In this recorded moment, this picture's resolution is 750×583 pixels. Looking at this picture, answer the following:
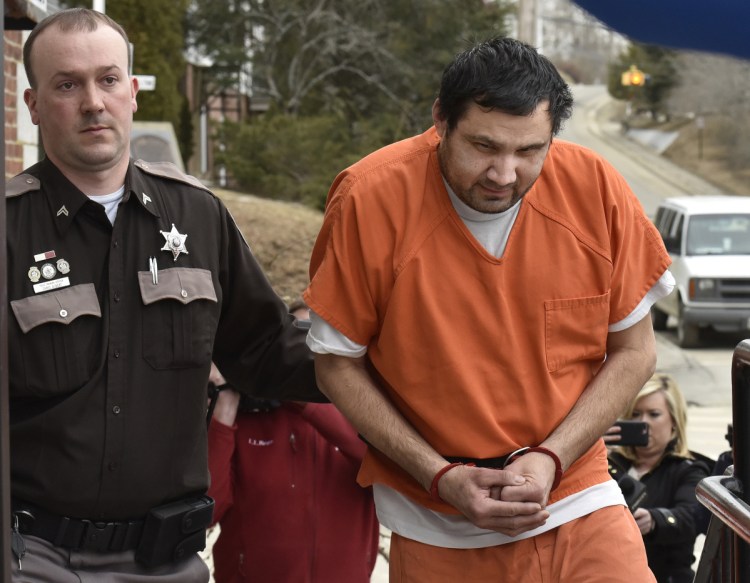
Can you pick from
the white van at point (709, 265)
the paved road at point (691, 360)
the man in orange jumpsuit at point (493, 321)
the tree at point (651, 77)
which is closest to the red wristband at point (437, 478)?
the man in orange jumpsuit at point (493, 321)

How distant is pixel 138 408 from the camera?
2.98 meters

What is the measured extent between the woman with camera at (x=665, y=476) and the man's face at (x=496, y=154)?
69.0 inches

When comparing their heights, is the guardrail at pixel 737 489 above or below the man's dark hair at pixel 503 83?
below

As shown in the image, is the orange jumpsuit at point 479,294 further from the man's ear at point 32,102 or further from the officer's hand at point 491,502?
the man's ear at point 32,102

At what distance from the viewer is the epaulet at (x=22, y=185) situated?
119 inches

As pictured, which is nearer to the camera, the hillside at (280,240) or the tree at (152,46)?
the hillside at (280,240)

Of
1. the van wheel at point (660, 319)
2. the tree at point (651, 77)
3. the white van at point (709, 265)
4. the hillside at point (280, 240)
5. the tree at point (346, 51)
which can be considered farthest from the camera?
the tree at point (651, 77)

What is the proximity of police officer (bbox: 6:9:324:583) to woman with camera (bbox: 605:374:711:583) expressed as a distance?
1.77m

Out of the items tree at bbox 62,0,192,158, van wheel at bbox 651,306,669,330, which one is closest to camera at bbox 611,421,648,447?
van wheel at bbox 651,306,669,330

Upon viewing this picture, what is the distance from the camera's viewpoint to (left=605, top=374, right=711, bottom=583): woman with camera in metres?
4.29

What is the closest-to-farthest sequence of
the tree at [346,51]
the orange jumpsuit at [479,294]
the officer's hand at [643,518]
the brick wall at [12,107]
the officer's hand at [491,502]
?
the officer's hand at [491,502]
the orange jumpsuit at [479,294]
the officer's hand at [643,518]
the brick wall at [12,107]
the tree at [346,51]

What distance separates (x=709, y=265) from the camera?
663 inches

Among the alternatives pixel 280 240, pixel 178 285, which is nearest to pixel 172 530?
pixel 178 285

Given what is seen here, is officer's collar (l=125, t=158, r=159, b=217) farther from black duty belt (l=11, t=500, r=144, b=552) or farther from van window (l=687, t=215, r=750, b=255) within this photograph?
van window (l=687, t=215, r=750, b=255)
